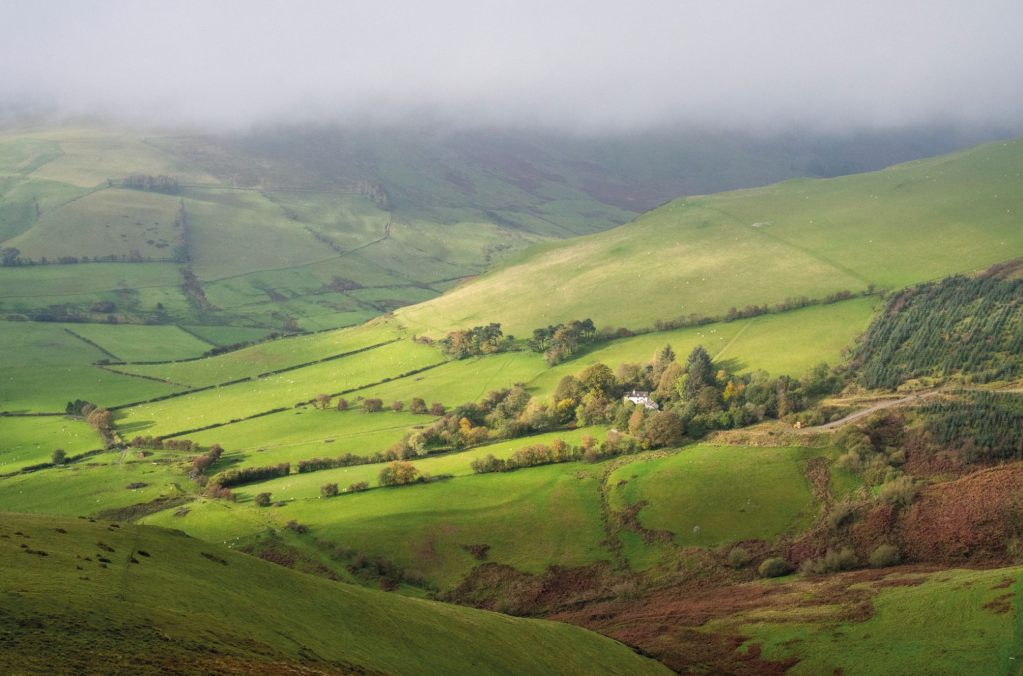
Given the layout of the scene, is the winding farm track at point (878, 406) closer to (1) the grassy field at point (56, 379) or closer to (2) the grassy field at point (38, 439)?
(2) the grassy field at point (38, 439)

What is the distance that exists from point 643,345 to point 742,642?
96.2m

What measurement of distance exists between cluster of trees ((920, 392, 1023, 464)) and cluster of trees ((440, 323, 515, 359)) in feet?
305

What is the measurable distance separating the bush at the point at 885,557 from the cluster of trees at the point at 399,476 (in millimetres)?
55537

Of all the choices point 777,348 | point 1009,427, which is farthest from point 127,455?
point 1009,427

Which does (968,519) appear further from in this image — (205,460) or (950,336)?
(205,460)

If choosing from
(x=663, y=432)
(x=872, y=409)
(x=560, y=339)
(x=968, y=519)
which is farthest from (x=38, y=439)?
(x=968, y=519)

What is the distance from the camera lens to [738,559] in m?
75.7

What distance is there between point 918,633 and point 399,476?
6499cm

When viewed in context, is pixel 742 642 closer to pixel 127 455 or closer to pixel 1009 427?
pixel 1009 427

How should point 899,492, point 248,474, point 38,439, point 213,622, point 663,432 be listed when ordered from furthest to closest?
point 38,439 < point 248,474 < point 663,432 < point 899,492 < point 213,622

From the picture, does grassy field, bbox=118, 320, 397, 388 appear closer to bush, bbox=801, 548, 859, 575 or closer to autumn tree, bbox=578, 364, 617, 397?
autumn tree, bbox=578, 364, 617, 397

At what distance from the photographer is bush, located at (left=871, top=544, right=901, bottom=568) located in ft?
225

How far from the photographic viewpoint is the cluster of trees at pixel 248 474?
344 feet

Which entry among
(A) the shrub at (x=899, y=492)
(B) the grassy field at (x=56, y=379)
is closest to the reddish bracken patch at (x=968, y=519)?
(A) the shrub at (x=899, y=492)
